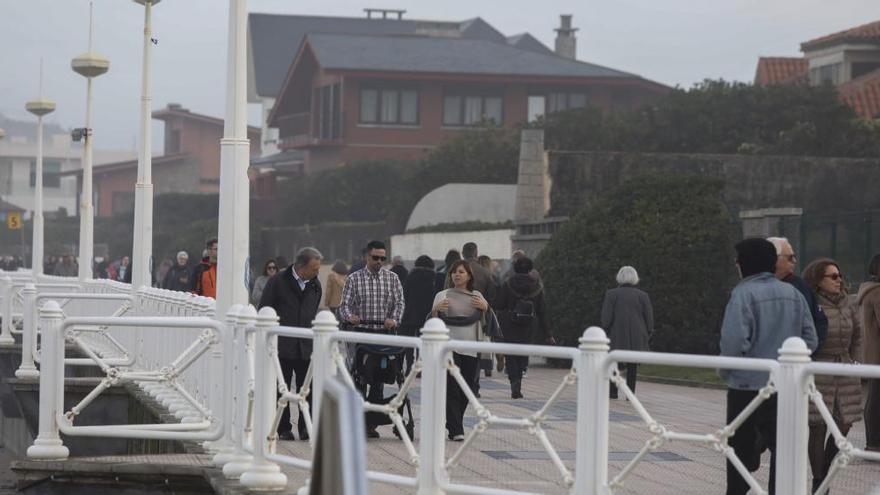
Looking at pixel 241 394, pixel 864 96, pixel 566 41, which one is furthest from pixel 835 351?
pixel 566 41

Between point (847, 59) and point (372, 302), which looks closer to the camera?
point (372, 302)

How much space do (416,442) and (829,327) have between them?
2.90 meters

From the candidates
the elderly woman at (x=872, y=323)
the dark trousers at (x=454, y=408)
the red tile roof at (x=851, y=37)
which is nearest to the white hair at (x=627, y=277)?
the elderly woman at (x=872, y=323)

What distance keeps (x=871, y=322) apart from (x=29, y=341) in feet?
38.7

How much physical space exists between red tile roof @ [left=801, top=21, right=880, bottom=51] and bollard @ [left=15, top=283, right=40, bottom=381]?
44.4 m

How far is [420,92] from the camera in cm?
6669

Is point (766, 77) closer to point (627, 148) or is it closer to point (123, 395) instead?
point (627, 148)

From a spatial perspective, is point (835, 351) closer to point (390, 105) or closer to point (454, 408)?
point (454, 408)

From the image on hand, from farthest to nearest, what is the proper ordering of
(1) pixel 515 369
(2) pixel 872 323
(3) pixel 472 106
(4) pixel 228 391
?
(3) pixel 472 106 → (1) pixel 515 369 → (2) pixel 872 323 → (4) pixel 228 391

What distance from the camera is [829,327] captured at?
451 inches

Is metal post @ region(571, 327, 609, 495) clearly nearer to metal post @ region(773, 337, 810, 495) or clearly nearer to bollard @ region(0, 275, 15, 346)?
metal post @ region(773, 337, 810, 495)

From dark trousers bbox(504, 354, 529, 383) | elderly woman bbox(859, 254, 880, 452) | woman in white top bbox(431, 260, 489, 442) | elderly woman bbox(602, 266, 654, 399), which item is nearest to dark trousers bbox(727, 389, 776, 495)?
elderly woman bbox(859, 254, 880, 452)

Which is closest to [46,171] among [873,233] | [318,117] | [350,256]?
[318,117]

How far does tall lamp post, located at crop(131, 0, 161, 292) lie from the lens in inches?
966
